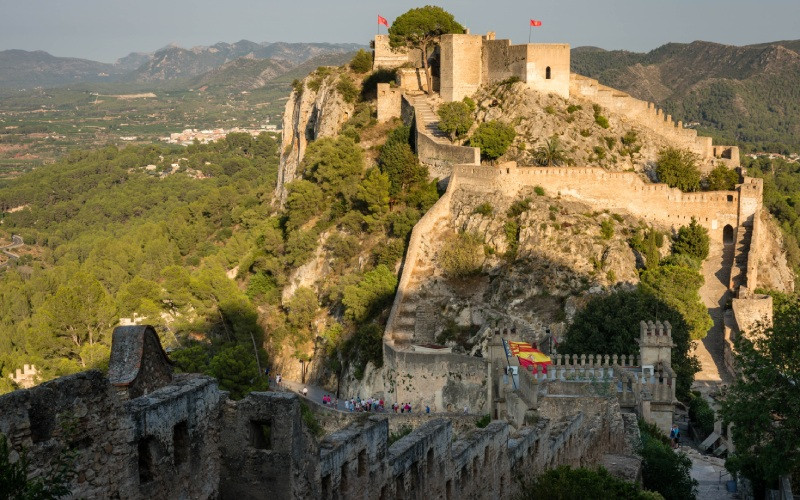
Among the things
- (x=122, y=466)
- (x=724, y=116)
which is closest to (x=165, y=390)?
(x=122, y=466)

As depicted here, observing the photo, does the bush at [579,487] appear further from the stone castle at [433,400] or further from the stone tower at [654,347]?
the stone tower at [654,347]

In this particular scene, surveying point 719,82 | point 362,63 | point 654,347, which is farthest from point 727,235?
point 719,82

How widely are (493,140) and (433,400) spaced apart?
14329 mm

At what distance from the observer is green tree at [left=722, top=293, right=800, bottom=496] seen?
63.1ft

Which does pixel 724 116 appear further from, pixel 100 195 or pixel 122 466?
pixel 122 466

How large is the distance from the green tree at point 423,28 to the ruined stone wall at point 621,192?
15.7 metres

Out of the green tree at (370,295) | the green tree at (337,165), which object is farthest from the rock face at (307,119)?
the green tree at (370,295)

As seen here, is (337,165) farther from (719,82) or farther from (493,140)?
(719,82)

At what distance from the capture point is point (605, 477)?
15742 mm

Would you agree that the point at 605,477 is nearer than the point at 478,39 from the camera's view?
Yes

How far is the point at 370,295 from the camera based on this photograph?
38375mm

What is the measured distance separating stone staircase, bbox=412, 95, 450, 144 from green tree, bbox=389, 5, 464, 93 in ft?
14.9

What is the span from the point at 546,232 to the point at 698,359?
6837 millimetres

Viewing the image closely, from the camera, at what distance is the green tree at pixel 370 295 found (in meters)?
38.2
